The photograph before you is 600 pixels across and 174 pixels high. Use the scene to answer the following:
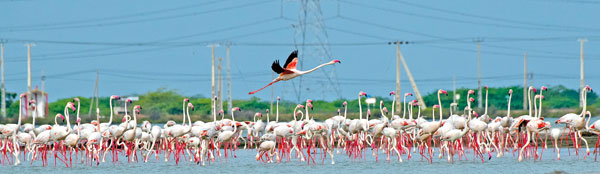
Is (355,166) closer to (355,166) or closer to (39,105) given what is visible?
(355,166)

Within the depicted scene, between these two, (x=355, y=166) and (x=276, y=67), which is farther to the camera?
(x=355, y=166)

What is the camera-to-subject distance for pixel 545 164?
1892 centimetres

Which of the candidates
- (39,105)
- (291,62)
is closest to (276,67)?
(291,62)

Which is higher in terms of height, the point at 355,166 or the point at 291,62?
the point at 291,62

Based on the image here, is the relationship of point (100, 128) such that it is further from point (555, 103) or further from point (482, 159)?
point (555, 103)

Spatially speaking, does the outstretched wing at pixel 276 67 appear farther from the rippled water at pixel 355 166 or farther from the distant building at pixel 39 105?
the distant building at pixel 39 105

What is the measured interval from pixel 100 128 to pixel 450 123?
8533 mm

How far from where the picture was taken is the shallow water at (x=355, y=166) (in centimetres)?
1820

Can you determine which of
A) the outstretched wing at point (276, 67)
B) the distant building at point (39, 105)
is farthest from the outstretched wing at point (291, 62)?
the distant building at point (39, 105)

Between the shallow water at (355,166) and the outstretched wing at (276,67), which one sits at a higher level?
the outstretched wing at (276,67)

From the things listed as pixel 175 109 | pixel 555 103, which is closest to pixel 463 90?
pixel 555 103

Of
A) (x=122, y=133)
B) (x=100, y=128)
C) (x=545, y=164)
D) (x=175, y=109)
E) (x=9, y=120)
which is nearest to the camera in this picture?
(x=545, y=164)

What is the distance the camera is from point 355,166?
773 inches

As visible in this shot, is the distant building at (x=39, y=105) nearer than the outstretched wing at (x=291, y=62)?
No
